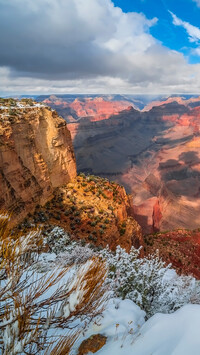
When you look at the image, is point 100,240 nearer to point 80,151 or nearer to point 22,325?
point 22,325

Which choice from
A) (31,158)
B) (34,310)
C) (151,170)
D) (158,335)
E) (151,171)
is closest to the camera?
(34,310)

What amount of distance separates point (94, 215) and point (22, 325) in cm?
1741

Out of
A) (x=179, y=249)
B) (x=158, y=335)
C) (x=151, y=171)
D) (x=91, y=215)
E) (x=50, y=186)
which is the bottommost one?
(x=151, y=171)

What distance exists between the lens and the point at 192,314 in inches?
147

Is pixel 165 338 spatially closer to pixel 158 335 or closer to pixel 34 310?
pixel 158 335

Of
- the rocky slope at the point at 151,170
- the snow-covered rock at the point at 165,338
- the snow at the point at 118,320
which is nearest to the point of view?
the snow-covered rock at the point at 165,338

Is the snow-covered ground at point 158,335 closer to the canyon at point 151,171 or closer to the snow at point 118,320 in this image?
A: the snow at point 118,320

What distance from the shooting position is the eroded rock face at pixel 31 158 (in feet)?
49.2

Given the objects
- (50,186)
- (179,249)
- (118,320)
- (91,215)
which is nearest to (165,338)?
(118,320)

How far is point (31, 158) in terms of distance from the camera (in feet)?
58.2

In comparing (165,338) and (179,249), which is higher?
(165,338)

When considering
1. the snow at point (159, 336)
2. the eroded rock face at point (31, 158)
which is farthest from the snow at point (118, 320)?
the eroded rock face at point (31, 158)

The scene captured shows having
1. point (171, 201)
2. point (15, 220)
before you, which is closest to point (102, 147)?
point (171, 201)

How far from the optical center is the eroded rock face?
49.2ft
